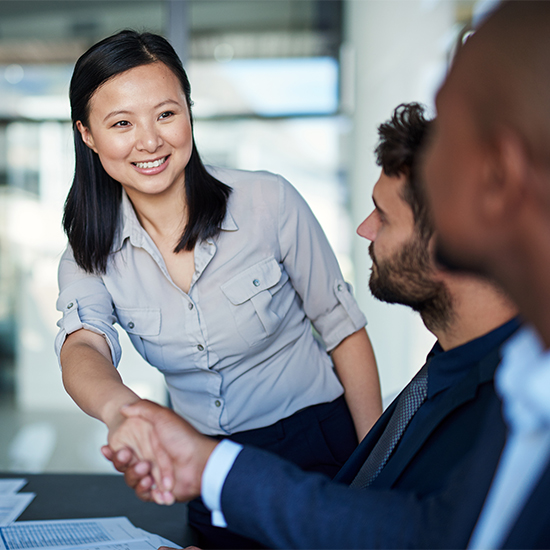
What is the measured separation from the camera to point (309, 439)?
1.68 metres

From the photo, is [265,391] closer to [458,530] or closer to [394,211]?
[394,211]

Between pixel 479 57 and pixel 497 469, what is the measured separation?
0.52m

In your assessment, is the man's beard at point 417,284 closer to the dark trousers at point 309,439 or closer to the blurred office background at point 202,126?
the dark trousers at point 309,439

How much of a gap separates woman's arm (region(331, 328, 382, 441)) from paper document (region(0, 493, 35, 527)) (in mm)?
920

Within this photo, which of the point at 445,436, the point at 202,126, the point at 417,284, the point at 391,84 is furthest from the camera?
the point at 202,126

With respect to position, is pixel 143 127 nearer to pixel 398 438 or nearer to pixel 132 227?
pixel 132 227

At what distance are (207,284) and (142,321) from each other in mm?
205

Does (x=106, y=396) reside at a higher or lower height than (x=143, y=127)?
lower

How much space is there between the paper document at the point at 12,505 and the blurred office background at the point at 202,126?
2776mm

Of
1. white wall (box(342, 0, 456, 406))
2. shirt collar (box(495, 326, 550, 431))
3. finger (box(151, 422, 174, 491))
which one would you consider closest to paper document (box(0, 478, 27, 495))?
finger (box(151, 422, 174, 491))

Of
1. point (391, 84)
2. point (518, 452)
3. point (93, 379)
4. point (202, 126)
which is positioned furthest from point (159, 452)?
point (202, 126)

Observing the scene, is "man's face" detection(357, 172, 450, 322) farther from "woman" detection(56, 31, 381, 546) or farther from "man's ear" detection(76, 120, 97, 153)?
"man's ear" detection(76, 120, 97, 153)

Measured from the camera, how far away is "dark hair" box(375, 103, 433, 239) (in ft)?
3.99

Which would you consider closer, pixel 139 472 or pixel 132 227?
pixel 139 472
